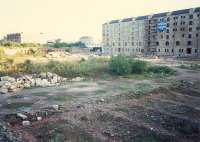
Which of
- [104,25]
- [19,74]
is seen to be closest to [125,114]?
[19,74]

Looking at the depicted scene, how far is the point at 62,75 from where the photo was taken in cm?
2738

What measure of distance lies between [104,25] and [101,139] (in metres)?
83.0

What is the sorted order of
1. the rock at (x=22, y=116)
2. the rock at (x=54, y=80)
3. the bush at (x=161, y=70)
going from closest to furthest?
the rock at (x=22, y=116) → the rock at (x=54, y=80) → the bush at (x=161, y=70)

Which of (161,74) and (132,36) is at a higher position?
(132,36)

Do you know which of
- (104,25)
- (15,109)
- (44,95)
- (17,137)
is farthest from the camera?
(104,25)

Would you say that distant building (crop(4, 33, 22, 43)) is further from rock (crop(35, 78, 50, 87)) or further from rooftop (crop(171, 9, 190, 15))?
rock (crop(35, 78, 50, 87))

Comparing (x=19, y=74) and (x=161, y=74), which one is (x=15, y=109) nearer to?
(x=19, y=74)

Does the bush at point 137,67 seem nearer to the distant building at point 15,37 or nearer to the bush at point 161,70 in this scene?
the bush at point 161,70

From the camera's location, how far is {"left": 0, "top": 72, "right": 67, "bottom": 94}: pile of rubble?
2058 centimetres

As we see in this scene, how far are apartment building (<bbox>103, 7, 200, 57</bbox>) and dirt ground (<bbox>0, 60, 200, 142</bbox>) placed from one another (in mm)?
42249

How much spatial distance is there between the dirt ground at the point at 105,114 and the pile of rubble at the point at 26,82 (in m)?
1.25

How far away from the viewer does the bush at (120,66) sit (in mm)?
29391

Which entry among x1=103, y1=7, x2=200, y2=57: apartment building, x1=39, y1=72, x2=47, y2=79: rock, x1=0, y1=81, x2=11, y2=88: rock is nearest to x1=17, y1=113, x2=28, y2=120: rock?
x1=0, y1=81, x2=11, y2=88: rock

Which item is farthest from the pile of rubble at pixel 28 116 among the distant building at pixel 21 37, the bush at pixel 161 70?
the distant building at pixel 21 37
